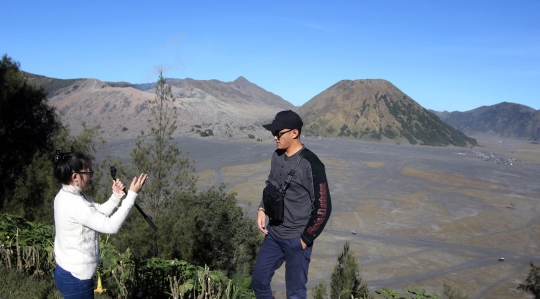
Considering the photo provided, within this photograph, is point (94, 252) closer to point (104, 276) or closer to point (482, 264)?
point (104, 276)

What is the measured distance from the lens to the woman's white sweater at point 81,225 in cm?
220

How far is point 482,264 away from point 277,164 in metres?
24.2

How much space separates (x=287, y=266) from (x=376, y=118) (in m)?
139

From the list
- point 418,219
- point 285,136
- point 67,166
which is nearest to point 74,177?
point 67,166

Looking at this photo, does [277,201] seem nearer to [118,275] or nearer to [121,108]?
[118,275]

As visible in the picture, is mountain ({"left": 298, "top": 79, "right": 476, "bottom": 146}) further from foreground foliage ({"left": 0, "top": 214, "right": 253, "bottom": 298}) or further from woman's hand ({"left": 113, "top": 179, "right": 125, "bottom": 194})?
woman's hand ({"left": 113, "top": 179, "right": 125, "bottom": 194})

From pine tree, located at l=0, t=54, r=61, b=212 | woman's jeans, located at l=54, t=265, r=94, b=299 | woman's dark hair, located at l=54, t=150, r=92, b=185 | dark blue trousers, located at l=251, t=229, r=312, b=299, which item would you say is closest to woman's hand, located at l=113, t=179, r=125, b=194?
woman's dark hair, located at l=54, t=150, r=92, b=185

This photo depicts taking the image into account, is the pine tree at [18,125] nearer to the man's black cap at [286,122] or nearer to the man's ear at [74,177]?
the man's ear at [74,177]

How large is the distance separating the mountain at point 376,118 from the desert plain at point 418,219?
63569 millimetres

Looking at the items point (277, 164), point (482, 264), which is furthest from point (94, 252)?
point (482, 264)

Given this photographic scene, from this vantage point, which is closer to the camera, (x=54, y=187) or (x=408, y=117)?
(x=54, y=187)

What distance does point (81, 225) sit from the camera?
2242 millimetres

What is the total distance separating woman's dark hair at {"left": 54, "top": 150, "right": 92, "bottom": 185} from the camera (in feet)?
7.36

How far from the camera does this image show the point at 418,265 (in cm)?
2227
